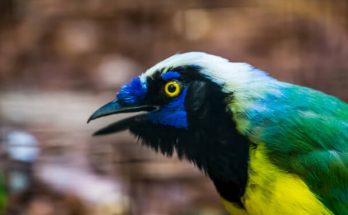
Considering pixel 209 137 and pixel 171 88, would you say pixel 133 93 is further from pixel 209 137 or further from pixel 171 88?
pixel 209 137

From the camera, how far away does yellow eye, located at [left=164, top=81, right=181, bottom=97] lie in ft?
13.6

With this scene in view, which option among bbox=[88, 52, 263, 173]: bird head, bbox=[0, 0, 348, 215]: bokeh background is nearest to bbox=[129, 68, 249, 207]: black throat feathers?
bbox=[88, 52, 263, 173]: bird head

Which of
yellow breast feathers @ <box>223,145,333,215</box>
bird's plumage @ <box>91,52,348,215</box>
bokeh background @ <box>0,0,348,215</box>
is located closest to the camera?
yellow breast feathers @ <box>223,145,333,215</box>

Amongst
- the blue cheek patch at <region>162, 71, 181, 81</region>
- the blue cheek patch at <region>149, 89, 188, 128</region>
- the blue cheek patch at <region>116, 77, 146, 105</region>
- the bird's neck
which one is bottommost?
the bird's neck

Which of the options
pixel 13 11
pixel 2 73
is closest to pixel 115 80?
pixel 2 73

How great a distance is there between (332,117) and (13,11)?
6.90m

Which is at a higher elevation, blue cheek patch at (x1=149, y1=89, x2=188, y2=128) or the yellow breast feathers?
blue cheek patch at (x1=149, y1=89, x2=188, y2=128)

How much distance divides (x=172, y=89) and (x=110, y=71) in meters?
5.57

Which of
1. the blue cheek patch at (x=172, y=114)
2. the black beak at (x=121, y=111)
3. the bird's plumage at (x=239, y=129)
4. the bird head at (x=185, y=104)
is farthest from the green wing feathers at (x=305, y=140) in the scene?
the black beak at (x=121, y=111)

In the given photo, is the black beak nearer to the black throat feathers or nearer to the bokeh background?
the black throat feathers

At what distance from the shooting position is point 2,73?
9586 millimetres

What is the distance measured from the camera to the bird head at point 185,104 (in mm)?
4148

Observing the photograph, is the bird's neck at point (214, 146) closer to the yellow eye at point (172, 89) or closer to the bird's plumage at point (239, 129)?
the bird's plumage at point (239, 129)

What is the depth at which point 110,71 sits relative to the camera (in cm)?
969
